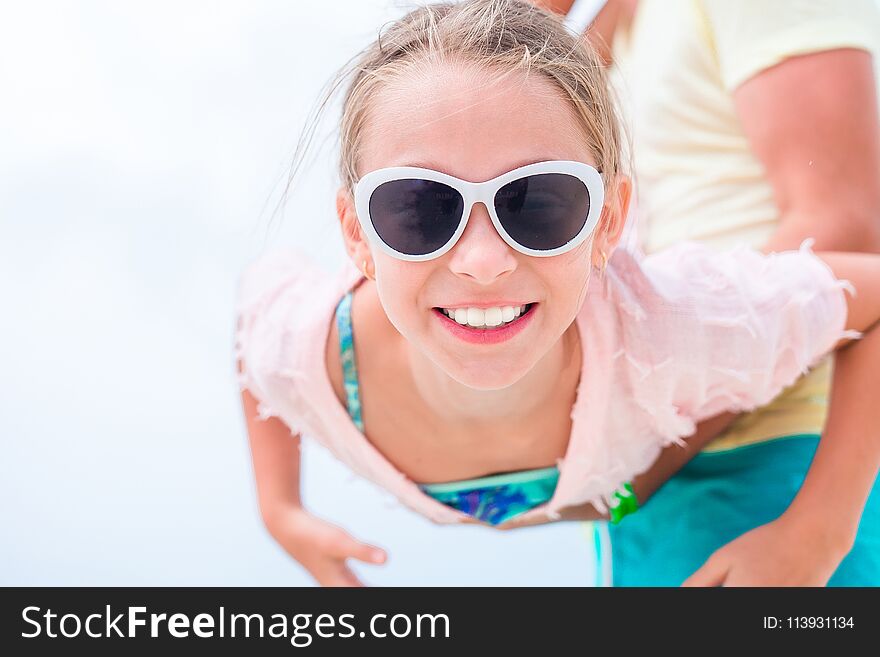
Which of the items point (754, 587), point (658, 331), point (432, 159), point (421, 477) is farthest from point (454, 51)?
point (754, 587)

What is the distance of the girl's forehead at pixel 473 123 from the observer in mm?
680

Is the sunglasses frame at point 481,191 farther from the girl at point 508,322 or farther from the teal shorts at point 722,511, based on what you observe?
the teal shorts at point 722,511

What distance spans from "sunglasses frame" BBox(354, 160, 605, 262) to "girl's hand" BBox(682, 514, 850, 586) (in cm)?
38

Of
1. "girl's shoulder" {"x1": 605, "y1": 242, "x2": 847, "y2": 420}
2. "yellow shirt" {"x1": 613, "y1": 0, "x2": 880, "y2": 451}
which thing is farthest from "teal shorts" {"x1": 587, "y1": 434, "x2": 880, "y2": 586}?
"girl's shoulder" {"x1": 605, "y1": 242, "x2": 847, "y2": 420}

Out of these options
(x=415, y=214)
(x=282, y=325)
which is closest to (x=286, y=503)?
(x=282, y=325)

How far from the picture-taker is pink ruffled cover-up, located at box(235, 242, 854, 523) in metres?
0.86

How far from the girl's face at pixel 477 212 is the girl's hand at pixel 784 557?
32cm

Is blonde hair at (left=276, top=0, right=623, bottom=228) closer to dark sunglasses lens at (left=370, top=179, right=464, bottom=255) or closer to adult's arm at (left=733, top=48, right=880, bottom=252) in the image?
dark sunglasses lens at (left=370, top=179, right=464, bottom=255)

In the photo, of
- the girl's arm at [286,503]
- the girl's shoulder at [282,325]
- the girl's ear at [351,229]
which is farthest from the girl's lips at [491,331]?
the girl's arm at [286,503]

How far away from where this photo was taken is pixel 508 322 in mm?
739

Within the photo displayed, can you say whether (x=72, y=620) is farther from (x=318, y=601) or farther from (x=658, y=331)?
(x=658, y=331)

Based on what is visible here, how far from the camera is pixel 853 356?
36.7 inches

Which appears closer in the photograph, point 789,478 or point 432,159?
point 432,159

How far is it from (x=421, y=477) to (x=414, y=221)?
37 cm
